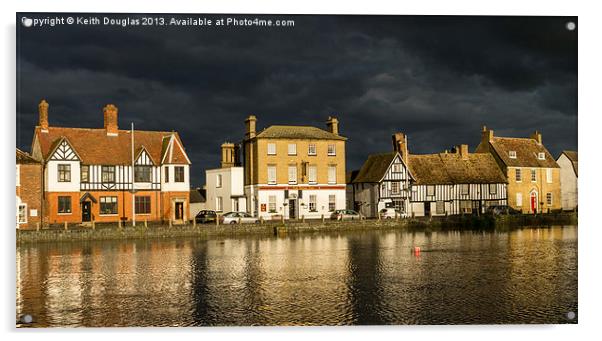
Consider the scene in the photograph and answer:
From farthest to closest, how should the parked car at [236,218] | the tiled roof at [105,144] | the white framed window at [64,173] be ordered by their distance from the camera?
the parked car at [236,218] → the tiled roof at [105,144] → the white framed window at [64,173]

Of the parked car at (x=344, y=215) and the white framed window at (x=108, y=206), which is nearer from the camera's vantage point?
the white framed window at (x=108, y=206)

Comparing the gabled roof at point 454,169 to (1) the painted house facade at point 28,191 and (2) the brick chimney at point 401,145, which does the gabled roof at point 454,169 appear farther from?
(1) the painted house facade at point 28,191

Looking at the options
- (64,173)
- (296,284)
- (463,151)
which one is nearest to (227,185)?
(64,173)

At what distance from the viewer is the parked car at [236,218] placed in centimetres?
3389

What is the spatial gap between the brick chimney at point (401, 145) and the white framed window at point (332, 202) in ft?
20.1

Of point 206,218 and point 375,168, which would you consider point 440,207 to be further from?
point 206,218

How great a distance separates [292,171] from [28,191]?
15.9m

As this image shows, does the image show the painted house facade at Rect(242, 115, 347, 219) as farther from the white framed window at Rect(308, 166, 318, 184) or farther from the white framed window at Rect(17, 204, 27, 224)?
the white framed window at Rect(17, 204, 27, 224)

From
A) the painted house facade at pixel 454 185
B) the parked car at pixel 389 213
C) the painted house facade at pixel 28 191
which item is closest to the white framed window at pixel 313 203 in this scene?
the parked car at pixel 389 213

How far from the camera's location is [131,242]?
27.2 meters

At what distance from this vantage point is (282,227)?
108 feet

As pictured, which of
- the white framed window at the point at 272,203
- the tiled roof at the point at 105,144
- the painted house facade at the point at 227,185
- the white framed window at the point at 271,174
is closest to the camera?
the tiled roof at the point at 105,144
